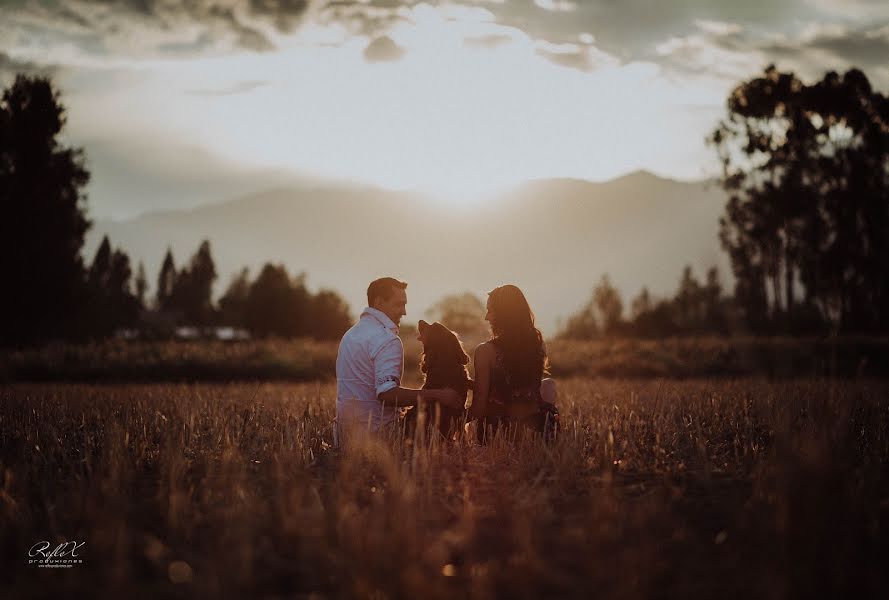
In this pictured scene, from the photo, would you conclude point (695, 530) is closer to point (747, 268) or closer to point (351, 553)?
point (351, 553)

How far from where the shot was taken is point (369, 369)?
24.3 ft

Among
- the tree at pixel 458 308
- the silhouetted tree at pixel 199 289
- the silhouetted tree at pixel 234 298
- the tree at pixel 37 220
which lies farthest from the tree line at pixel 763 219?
the silhouetted tree at pixel 199 289

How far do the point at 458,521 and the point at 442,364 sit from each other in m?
3.11

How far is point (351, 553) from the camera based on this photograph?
3652 mm

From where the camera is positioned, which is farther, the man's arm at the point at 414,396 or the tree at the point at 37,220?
the tree at the point at 37,220

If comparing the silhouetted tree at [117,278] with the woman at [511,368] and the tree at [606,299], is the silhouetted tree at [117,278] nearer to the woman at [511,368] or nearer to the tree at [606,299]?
the tree at [606,299]

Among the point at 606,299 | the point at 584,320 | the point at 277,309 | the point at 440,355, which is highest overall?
the point at 606,299

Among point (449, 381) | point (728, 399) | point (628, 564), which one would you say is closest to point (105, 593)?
point (628, 564)

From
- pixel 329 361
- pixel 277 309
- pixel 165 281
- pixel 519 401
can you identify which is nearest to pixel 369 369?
pixel 519 401

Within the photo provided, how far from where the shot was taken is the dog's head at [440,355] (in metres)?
7.44

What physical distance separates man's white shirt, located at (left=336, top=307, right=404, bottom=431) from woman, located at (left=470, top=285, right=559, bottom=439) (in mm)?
996

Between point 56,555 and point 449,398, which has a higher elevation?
point 449,398

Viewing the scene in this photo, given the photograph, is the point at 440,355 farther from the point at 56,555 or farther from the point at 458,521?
the point at 56,555

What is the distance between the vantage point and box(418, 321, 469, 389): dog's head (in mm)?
7441
